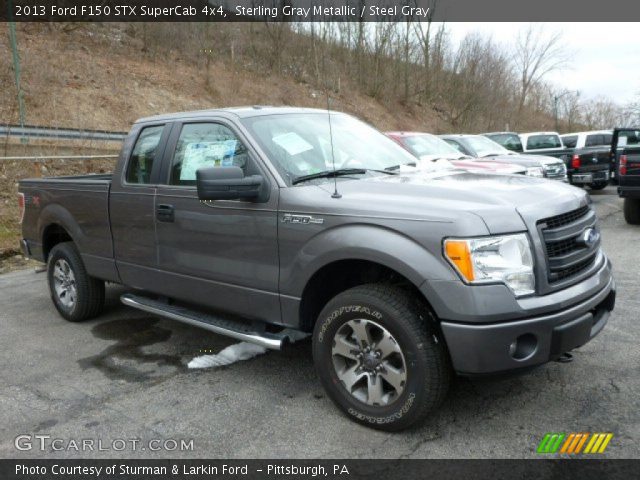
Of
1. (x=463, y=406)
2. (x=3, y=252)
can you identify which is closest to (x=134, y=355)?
(x=463, y=406)

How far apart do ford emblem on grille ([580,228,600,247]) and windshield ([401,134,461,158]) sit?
22.3 feet

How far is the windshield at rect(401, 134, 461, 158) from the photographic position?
34.0 ft

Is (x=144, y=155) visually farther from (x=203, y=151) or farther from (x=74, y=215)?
(x=74, y=215)

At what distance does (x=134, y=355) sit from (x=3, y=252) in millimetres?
5740

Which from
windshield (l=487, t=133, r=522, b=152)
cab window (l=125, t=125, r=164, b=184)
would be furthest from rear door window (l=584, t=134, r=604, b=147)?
cab window (l=125, t=125, r=164, b=184)

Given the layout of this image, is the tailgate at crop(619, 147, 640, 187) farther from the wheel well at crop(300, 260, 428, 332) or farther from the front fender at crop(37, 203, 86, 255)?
the front fender at crop(37, 203, 86, 255)

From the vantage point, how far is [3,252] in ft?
29.7

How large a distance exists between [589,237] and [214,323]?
8.27ft

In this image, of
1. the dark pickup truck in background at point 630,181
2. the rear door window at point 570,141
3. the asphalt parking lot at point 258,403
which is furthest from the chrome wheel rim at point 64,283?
the rear door window at point 570,141

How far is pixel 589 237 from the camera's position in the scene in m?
3.38

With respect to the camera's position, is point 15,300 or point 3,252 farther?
point 3,252

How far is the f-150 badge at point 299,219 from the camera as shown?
132 inches

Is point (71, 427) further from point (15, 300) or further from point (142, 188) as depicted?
point (15, 300)

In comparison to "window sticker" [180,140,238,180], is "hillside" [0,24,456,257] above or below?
above
